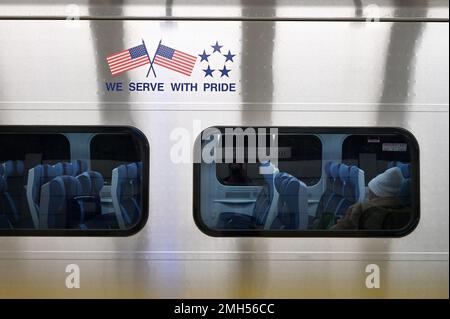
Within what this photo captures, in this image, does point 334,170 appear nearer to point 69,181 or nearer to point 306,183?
point 306,183

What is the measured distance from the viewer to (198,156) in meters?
3.35

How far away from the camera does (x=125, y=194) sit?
3410 millimetres

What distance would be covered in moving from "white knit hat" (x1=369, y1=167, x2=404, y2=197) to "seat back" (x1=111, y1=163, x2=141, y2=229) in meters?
1.50

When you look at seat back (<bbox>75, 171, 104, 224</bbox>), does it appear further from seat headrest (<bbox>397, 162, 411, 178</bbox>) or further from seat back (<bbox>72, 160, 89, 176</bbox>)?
seat headrest (<bbox>397, 162, 411, 178</bbox>)

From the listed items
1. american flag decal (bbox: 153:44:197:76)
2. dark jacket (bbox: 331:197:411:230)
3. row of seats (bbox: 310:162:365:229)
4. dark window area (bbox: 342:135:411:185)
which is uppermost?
american flag decal (bbox: 153:44:197:76)

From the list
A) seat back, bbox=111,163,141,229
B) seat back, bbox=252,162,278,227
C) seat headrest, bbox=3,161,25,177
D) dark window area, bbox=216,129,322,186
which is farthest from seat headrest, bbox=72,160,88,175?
seat back, bbox=252,162,278,227

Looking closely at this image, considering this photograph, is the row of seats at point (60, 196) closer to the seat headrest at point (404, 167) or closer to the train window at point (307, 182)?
the train window at point (307, 182)

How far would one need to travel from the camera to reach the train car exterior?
10.9ft

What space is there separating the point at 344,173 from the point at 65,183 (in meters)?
1.78

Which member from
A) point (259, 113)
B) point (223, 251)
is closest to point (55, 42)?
point (259, 113)

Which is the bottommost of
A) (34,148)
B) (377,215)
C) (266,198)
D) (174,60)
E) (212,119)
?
(377,215)

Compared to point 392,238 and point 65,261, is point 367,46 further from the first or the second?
point 65,261

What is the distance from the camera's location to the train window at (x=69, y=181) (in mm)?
3385

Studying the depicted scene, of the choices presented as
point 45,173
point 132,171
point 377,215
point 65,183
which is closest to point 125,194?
point 132,171
